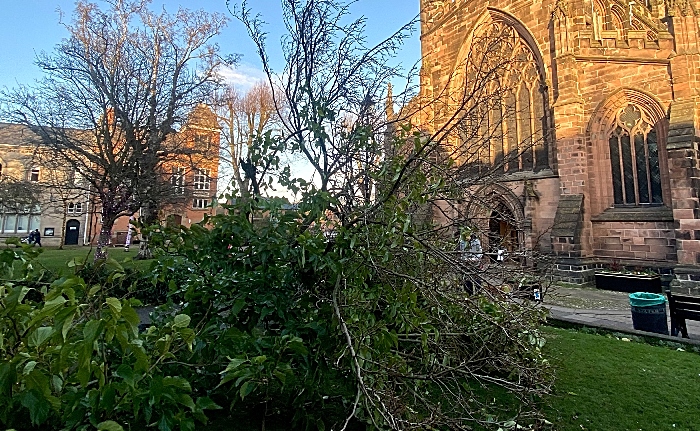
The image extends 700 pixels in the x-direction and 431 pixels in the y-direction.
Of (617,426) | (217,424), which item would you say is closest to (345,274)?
(217,424)

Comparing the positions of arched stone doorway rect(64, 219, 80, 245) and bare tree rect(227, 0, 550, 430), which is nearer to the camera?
bare tree rect(227, 0, 550, 430)

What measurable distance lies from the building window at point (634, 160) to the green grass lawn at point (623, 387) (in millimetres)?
9743

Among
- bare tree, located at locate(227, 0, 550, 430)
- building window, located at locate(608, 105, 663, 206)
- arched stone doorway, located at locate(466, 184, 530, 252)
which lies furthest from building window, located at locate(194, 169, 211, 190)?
building window, located at locate(608, 105, 663, 206)

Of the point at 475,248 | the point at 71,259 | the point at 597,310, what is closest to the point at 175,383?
the point at 71,259

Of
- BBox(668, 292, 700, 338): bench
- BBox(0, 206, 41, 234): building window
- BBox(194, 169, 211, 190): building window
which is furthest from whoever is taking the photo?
BBox(0, 206, 41, 234): building window

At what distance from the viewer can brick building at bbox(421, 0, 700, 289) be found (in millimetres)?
12141

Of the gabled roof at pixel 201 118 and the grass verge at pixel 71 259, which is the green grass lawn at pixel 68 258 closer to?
the grass verge at pixel 71 259

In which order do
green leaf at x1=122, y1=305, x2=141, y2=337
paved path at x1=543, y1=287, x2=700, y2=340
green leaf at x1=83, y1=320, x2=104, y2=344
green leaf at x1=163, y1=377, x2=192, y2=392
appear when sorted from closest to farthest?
green leaf at x1=83, y1=320, x2=104, y2=344 → green leaf at x1=122, y1=305, x2=141, y2=337 → green leaf at x1=163, y1=377, x2=192, y2=392 → paved path at x1=543, y1=287, x2=700, y2=340

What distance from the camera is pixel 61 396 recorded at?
1.67 m

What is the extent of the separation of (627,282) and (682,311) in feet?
20.9

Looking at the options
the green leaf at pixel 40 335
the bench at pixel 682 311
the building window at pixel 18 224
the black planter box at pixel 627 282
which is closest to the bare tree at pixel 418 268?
the green leaf at pixel 40 335

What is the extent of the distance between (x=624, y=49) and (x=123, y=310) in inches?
697

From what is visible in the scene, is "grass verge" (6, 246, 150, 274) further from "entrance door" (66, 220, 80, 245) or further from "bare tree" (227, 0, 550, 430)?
"entrance door" (66, 220, 80, 245)

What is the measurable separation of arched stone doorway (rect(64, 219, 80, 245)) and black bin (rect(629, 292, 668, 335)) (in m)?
45.9
